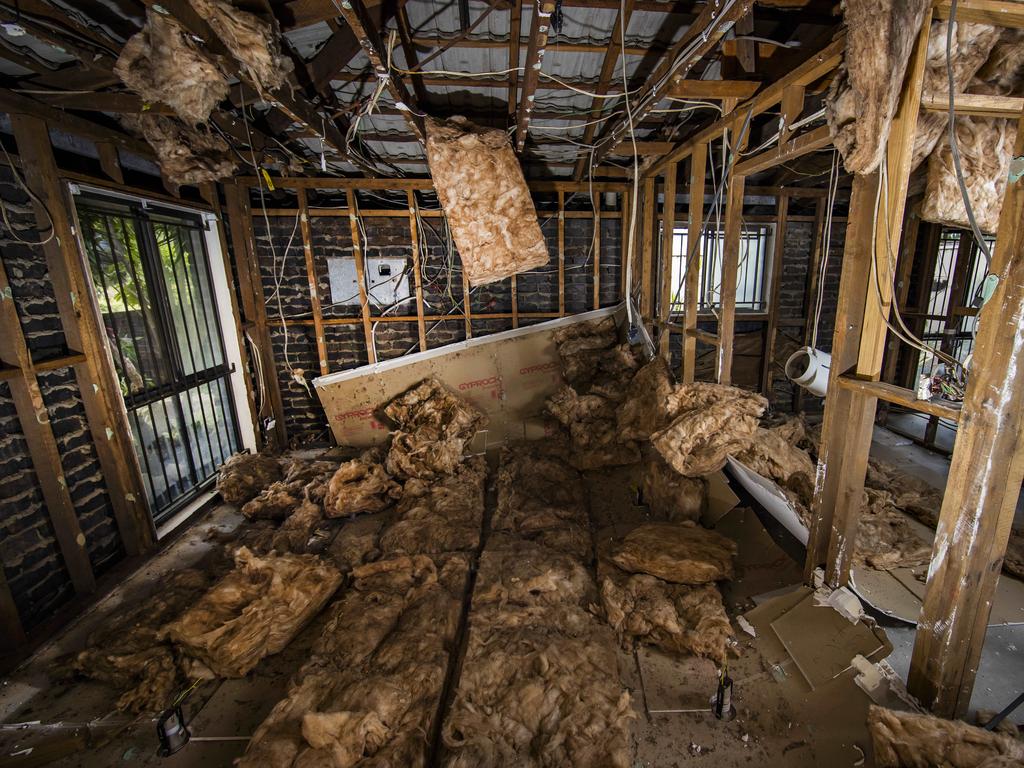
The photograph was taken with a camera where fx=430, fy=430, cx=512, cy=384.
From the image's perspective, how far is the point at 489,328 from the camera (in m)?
5.04

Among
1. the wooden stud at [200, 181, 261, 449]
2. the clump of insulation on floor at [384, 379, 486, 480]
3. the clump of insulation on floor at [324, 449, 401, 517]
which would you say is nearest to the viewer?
the clump of insulation on floor at [324, 449, 401, 517]

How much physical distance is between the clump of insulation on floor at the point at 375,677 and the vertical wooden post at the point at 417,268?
2731 millimetres

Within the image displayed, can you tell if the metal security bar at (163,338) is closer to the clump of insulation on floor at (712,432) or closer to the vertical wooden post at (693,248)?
the clump of insulation on floor at (712,432)

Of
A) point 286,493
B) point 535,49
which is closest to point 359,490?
point 286,493

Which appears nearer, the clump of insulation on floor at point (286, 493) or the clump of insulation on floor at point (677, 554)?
the clump of insulation on floor at point (677, 554)

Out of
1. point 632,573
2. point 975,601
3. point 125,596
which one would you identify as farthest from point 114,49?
point 975,601

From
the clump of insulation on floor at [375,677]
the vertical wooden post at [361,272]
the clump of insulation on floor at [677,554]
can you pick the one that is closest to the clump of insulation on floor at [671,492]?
the clump of insulation on floor at [677,554]

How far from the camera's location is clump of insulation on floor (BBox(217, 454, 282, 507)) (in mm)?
3877

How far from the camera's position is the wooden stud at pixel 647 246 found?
4270mm

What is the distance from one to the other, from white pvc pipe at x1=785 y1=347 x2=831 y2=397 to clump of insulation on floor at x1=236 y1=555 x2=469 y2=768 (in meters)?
2.58

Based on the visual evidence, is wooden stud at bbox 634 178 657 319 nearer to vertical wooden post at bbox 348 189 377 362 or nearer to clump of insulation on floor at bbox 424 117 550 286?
clump of insulation on floor at bbox 424 117 550 286

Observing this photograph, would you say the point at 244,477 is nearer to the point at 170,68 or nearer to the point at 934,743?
the point at 170,68

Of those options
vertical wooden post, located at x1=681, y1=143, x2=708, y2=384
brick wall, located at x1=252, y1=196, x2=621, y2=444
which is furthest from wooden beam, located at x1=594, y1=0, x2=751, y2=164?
brick wall, located at x1=252, y1=196, x2=621, y2=444

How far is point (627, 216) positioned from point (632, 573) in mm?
3665
